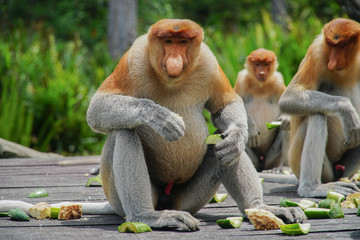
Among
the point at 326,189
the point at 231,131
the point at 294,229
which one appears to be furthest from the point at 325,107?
the point at 294,229

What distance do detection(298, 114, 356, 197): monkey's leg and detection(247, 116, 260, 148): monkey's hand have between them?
1.35 metres

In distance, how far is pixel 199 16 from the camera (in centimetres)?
2431

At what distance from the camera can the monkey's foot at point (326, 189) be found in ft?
13.1

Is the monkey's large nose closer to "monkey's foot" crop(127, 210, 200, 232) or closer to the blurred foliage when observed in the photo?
"monkey's foot" crop(127, 210, 200, 232)

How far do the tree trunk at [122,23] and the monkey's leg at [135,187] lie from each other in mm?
8379

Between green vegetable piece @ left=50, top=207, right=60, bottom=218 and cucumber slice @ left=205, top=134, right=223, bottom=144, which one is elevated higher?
cucumber slice @ left=205, top=134, right=223, bottom=144

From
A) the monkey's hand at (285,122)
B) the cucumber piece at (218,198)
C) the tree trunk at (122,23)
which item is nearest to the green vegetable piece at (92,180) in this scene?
the cucumber piece at (218,198)

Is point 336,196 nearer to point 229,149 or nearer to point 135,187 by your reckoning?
point 229,149

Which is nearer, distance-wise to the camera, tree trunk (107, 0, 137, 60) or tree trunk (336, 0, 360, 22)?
tree trunk (336, 0, 360, 22)

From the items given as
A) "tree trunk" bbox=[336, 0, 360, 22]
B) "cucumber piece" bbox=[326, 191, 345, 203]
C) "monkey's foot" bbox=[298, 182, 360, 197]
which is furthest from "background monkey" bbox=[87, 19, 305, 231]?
"tree trunk" bbox=[336, 0, 360, 22]

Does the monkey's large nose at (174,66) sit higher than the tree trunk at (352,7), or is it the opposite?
the tree trunk at (352,7)

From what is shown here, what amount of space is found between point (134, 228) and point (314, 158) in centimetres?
192

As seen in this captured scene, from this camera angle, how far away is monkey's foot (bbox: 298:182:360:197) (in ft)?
13.1

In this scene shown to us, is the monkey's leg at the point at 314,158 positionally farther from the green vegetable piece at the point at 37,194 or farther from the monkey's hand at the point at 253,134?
the green vegetable piece at the point at 37,194
